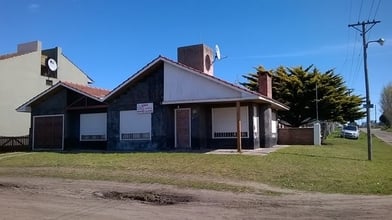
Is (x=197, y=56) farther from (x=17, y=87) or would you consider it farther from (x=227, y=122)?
(x=17, y=87)

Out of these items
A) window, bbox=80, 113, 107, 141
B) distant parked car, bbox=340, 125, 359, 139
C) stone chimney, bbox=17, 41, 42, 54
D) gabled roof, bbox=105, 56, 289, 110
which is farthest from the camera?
distant parked car, bbox=340, 125, 359, 139

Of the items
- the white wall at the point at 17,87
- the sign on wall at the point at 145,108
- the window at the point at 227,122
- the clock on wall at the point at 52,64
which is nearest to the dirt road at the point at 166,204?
the sign on wall at the point at 145,108

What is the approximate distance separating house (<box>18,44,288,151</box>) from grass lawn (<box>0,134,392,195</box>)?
12.2 feet

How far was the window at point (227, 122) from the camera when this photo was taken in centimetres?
2478

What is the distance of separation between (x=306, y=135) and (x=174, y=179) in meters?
20.3

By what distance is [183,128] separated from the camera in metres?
24.8

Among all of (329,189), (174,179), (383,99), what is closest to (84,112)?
(174,179)

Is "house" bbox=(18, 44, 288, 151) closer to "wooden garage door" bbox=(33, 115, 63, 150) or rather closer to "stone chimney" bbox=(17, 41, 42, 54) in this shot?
"wooden garage door" bbox=(33, 115, 63, 150)

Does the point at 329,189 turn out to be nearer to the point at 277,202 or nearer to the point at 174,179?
the point at 277,202

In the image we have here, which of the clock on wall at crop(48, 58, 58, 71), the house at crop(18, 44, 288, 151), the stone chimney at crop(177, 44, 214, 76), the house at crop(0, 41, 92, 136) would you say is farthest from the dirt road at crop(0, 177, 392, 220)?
the clock on wall at crop(48, 58, 58, 71)

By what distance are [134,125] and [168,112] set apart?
2.44 m

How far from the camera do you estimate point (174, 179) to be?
15148 millimetres

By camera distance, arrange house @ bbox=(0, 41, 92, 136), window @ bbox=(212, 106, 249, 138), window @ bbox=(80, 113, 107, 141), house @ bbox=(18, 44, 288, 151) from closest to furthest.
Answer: house @ bbox=(18, 44, 288, 151), window @ bbox=(212, 106, 249, 138), window @ bbox=(80, 113, 107, 141), house @ bbox=(0, 41, 92, 136)

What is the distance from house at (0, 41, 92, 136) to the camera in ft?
115
